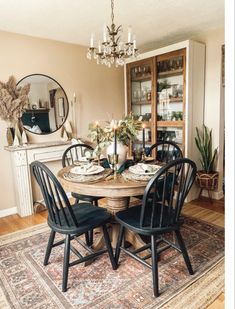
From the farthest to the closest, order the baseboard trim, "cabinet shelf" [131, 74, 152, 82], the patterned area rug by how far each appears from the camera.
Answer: "cabinet shelf" [131, 74, 152, 82] → the baseboard trim → the patterned area rug

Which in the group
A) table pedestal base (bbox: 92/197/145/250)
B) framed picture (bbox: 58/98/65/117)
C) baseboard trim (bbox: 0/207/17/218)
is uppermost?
framed picture (bbox: 58/98/65/117)

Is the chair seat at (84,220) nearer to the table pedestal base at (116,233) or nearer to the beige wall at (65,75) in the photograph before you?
the table pedestal base at (116,233)

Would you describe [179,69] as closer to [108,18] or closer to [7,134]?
[108,18]

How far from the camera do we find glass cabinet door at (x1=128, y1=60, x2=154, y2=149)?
12.6ft

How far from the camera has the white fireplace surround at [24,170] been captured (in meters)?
3.11

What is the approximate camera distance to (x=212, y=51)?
130 inches

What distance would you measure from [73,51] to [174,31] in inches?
59.8

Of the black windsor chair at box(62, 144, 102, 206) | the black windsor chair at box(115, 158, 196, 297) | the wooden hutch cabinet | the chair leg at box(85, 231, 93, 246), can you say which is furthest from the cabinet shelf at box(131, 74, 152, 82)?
the chair leg at box(85, 231, 93, 246)

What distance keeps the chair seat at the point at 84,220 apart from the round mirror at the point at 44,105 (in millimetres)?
1726

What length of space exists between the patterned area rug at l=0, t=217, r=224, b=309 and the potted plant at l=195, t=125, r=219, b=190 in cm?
105

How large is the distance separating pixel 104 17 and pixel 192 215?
8.53ft

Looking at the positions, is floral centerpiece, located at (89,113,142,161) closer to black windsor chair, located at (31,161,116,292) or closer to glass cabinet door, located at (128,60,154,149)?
black windsor chair, located at (31,161,116,292)

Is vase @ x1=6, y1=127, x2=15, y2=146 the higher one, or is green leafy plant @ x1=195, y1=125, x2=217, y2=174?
vase @ x1=6, y1=127, x2=15, y2=146

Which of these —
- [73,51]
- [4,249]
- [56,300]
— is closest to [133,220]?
[56,300]
